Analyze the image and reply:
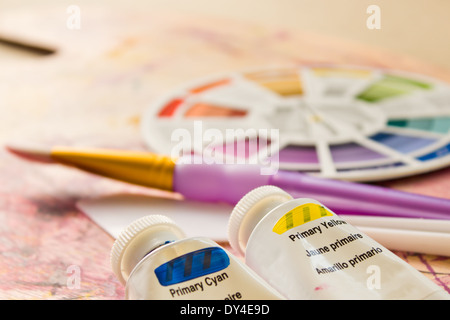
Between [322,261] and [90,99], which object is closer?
[322,261]

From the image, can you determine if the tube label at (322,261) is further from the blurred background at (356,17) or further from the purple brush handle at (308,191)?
the blurred background at (356,17)

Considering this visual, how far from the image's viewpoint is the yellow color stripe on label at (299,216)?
29 centimetres

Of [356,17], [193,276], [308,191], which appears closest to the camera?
[193,276]

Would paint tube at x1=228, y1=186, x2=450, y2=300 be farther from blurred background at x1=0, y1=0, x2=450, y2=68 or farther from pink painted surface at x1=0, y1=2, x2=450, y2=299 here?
blurred background at x1=0, y1=0, x2=450, y2=68

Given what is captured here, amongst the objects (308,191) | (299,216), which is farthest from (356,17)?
(299,216)

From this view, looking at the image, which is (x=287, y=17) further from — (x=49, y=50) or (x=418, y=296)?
(x=418, y=296)

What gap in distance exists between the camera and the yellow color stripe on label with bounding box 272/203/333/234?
11.4 inches

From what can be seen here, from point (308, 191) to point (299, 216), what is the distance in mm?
112

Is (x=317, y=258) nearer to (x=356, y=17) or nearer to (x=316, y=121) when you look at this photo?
(x=316, y=121)

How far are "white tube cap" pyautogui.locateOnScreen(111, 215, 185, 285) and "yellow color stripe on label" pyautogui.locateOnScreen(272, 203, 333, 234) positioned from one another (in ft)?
0.20

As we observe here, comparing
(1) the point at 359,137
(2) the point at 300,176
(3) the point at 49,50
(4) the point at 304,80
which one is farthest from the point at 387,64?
(3) the point at 49,50

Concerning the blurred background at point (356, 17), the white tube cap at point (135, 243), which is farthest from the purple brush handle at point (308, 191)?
the blurred background at point (356, 17)

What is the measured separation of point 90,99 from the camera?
2.13 ft
